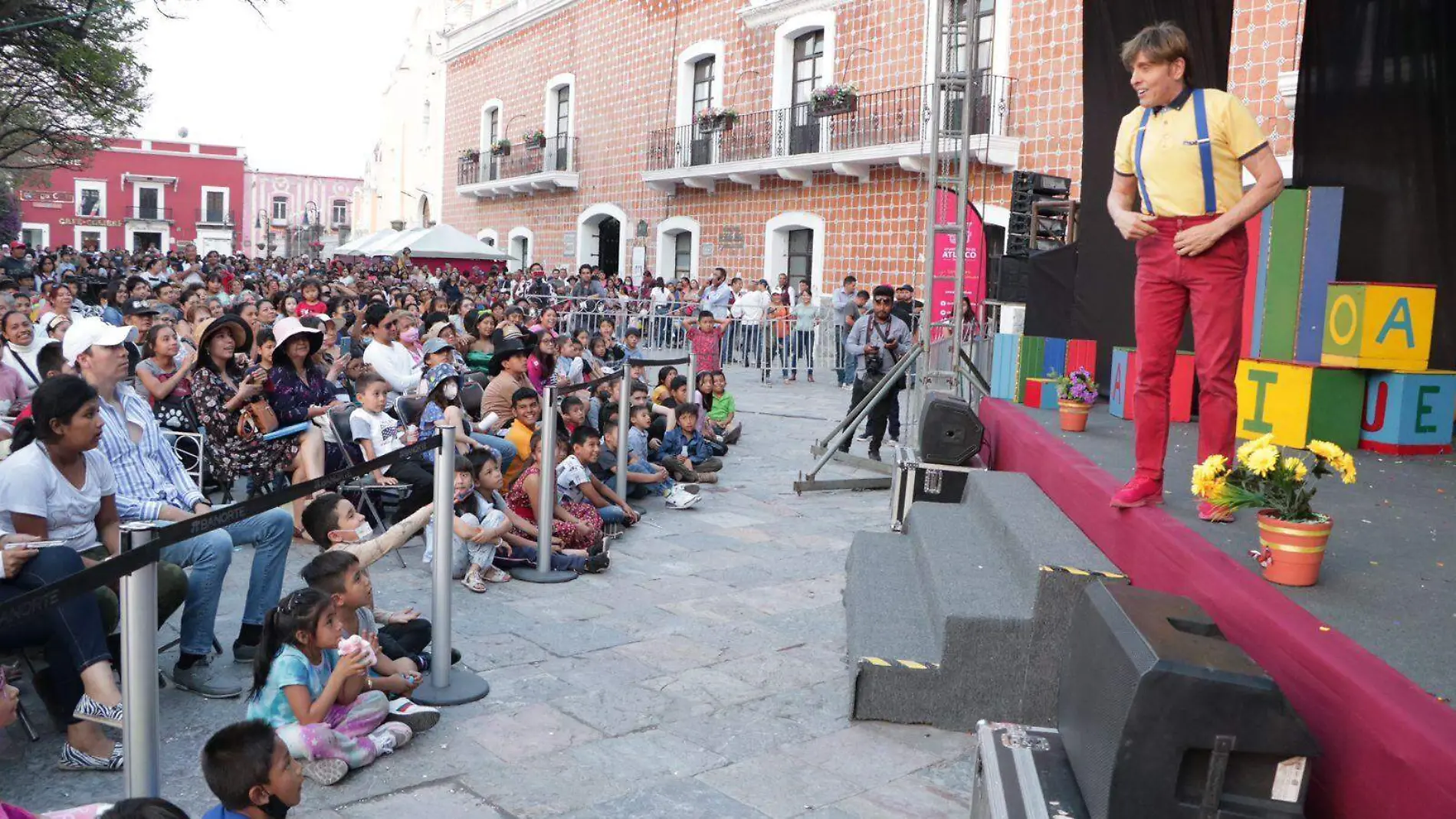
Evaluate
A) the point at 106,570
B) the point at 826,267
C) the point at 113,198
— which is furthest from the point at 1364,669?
the point at 113,198

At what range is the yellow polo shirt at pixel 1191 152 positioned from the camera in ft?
13.2

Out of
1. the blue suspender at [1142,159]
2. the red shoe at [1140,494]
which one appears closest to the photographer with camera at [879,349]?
the red shoe at [1140,494]

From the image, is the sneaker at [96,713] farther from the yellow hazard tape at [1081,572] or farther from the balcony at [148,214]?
the balcony at [148,214]

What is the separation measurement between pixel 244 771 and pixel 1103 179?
7180mm

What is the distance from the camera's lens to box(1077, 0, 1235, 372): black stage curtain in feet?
27.1

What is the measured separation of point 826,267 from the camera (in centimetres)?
2044

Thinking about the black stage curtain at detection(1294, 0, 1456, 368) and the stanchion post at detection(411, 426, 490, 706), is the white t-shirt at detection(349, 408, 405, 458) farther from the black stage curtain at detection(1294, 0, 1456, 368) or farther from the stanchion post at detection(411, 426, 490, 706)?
the black stage curtain at detection(1294, 0, 1456, 368)

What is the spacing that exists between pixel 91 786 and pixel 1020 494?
13.8 ft

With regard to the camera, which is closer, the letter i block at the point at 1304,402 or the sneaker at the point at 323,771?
the sneaker at the point at 323,771

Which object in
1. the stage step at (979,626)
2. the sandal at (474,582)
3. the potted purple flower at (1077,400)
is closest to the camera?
the stage step at (979,626)

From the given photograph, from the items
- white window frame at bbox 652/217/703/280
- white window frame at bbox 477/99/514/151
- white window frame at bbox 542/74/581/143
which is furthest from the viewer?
white window frame at bbox 477/99/514/151

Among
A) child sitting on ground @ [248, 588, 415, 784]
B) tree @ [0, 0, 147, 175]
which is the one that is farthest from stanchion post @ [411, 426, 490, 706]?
tree @ [0, 0, 147, 175]

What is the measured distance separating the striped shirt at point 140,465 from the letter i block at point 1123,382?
546cm

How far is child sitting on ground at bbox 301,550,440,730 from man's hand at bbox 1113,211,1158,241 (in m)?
3.08
